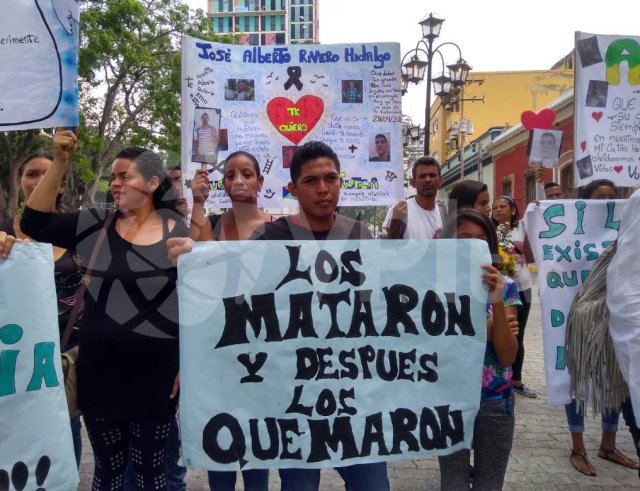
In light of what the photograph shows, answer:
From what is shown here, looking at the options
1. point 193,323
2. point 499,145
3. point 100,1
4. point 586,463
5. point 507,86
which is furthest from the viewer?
point 507,86

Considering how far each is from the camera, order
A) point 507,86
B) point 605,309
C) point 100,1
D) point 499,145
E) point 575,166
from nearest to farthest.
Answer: point 605,309, point 575,166, point 100,1, point 499,145, point 507,86

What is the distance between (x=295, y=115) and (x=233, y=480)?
263 cm

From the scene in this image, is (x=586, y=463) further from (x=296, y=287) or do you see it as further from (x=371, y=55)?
(x=371, y=55)

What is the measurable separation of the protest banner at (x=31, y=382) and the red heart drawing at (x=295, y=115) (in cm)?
227

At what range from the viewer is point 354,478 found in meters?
2.39

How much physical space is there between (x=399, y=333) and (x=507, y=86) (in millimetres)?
32825

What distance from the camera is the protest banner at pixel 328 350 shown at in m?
2.28

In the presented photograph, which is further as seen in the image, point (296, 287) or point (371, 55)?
point (371, 55)

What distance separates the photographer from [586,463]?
3.65 m

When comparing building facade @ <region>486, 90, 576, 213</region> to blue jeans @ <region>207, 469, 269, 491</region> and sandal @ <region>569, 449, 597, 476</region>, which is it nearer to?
sandal @ <region>569, 449, 597, 476</region>

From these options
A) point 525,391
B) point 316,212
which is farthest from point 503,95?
point 316,212

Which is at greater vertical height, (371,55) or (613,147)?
(371,55)

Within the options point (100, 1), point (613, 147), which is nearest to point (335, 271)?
point (613, 147)

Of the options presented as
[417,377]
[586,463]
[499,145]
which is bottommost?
[586,463]
